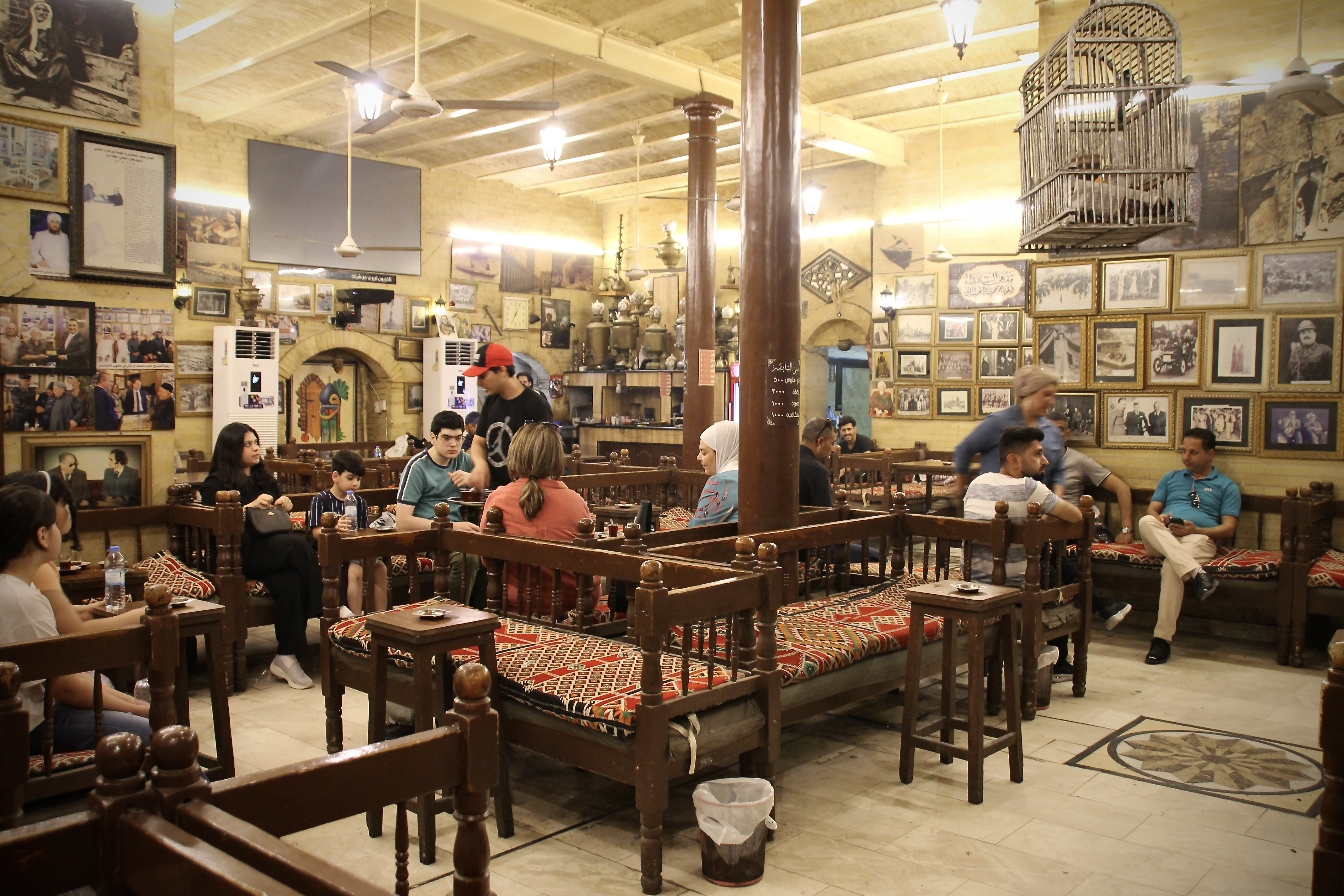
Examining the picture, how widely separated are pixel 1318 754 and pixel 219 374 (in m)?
12.3

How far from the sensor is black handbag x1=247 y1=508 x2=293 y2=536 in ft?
18.4

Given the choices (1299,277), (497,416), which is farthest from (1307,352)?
(497,416)

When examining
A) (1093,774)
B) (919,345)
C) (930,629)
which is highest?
(919,345)

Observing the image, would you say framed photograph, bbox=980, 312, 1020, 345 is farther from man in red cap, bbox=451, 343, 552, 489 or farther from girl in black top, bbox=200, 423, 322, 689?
girl in black top, bbox=200, 423, 322, 689

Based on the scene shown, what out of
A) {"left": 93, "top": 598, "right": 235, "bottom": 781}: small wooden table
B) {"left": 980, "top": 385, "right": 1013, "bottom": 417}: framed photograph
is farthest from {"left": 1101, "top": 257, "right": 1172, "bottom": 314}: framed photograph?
{"left": 93, "top": 598, "right": 235, "bottom": 781}: small wooden table

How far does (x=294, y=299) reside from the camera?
13938mm

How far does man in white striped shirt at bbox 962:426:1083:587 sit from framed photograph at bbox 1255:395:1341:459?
284 centimetres

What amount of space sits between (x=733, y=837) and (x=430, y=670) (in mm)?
1151

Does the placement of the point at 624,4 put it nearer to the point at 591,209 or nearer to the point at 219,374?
the point at 219,374

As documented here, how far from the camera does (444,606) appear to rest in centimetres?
358

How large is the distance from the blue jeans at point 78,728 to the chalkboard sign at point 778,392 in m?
2.92

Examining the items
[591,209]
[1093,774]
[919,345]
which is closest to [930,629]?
[1093,774]

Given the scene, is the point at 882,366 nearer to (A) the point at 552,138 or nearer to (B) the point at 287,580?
(A) the point at 552,138

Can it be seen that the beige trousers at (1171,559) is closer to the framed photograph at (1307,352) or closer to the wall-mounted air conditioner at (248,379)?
the framed photograph at (1307,352)
